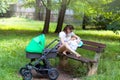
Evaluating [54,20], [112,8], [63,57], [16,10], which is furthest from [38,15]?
[63,57]

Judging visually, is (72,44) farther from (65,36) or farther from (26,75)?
(26,75)

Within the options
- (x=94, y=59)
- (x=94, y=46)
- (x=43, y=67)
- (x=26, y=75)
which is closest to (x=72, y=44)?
(x=94, y=46)

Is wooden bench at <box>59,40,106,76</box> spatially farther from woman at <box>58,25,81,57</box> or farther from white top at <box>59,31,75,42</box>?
white top at <box>59,31,75,42</box>

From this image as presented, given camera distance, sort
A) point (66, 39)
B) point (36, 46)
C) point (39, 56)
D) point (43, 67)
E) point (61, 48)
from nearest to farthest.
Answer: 1. point (36, 46)
2. point (39, 56)
3. point (43, 67)
4. point (61, 48)
5. point (66, 39)

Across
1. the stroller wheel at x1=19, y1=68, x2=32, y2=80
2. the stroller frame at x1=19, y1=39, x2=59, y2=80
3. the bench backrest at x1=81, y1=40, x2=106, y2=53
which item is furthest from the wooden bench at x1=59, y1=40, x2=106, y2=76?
the stroller wheel at x1=19, y1=68, x2=32, y2=80

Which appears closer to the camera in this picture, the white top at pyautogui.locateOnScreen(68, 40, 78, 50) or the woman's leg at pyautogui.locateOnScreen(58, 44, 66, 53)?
the woman's leg at pyautogui.locateOnScreen(58, 44, 66, 53)

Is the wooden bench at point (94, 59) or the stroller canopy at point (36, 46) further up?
the stroller canopy at point (36, 46)

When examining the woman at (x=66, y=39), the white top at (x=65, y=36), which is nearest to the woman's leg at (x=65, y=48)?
the woman at (x=66, y=39)

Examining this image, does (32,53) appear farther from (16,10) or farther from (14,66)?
(16,10)

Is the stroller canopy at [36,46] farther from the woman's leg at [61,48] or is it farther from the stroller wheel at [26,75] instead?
the woman's leg at [61,48]

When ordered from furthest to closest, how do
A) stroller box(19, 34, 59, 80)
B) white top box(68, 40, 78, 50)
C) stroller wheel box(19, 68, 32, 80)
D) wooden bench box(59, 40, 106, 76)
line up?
1. white top box(68, 40, 78, 50)
2. wooden bench box(59, 40, 106, 76)
3. stroller box(19, 34, 59, 80)
4. stroller wheel box(19, 68, 32, 80)

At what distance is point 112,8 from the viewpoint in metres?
11.4

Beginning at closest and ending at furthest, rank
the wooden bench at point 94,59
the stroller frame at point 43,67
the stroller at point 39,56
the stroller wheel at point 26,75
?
the stroller wheel at point 26,75 < the stroller frame at point 43,67 < the stroller at point 39,56 < the wooden bench at point 94,59

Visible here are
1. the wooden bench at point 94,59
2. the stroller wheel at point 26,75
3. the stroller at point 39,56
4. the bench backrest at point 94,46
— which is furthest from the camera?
the bench backrest at point 94,46
